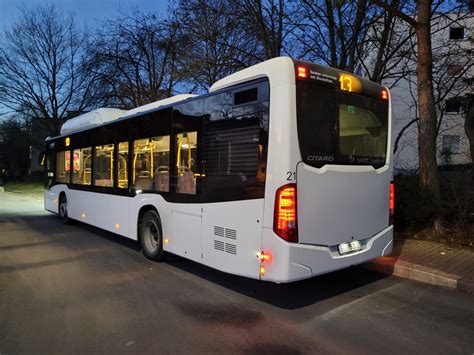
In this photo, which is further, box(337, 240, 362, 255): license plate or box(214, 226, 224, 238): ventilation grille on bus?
box(214, 226, 224, 238): ventilation grille on bus

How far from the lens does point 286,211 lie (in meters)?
4.54

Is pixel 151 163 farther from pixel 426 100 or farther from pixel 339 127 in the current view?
pixel 426 100

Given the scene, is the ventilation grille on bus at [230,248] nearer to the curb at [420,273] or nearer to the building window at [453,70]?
the curb at [420,273]

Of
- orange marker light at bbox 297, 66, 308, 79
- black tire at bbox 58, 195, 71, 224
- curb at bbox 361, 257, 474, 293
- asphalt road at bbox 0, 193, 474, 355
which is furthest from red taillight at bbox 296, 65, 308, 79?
black tire at bbox 58, 195, 71, 224

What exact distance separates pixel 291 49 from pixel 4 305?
40.8 ft

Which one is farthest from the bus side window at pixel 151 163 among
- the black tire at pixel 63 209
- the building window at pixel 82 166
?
the black tire at pixel 63 209

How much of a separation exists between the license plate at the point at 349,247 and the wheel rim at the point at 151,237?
346cm

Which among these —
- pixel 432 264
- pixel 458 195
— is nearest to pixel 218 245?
pixel 432 264

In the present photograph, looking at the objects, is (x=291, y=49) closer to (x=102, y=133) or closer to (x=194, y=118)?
(x=102, y=133)

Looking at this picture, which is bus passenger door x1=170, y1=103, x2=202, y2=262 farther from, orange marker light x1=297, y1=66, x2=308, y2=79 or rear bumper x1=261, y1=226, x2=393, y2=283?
orange marker light x1=297, y1=66, x2=308, y2=79

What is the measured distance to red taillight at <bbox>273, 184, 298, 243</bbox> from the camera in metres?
4.54

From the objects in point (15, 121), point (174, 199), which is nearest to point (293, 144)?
point (174, 199)

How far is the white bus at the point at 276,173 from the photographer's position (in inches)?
181

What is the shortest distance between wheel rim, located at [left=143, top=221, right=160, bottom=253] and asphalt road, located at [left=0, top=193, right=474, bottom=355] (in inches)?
11.6
